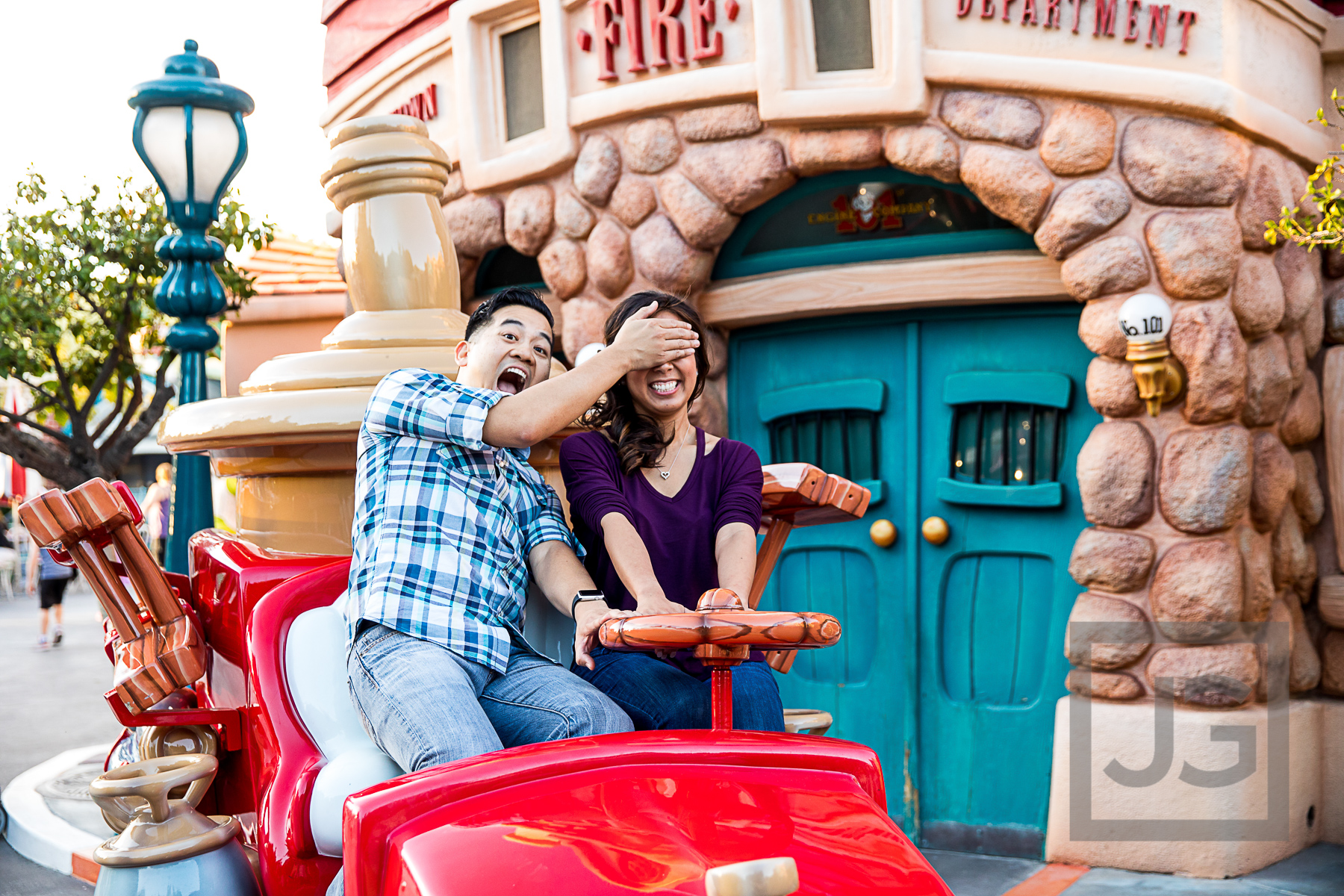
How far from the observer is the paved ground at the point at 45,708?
13.9 feet

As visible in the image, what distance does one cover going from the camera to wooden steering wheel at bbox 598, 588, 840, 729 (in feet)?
5.41

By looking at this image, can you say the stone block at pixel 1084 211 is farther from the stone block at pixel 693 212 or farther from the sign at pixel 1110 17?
the stone block at pixel 693 212

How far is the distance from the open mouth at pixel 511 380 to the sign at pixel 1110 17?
273 centimetres

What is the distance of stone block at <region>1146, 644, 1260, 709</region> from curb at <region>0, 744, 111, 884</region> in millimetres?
3796

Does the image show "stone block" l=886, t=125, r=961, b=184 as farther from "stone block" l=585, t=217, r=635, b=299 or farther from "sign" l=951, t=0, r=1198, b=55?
"stone block" l=585, t=217, r=635, b=299

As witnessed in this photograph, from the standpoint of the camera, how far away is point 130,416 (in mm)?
9422

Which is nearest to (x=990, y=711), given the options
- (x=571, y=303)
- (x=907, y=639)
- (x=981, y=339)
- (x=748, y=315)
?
(x=907, y=639)

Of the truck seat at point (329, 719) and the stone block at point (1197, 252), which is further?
the stone block at point (1197, 252)

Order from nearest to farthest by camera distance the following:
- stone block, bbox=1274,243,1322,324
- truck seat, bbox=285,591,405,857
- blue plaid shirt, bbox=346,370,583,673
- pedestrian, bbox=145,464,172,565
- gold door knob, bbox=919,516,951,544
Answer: truck seat, bbox=285,591,405,857 → blue plaid shirt, bbox=346,370,583,673 → stone block, bbox=1274,243,1322,324 → gold door knob, bbox=919,516,951,544 → pedestrian, bbox=145,464,172,565

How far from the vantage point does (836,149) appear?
4492 mm

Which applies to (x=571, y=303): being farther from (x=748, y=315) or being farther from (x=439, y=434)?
(x=439, y=434)

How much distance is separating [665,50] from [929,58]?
1.07m

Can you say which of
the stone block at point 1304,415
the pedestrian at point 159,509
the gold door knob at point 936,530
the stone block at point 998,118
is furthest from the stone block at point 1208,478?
the pedestrian at point 159,509

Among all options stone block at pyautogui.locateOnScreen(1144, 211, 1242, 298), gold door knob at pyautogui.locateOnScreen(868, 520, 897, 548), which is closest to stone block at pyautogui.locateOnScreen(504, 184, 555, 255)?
gold door knob at pyautogui.locateOnScreen(868, 520, 897, 548)
